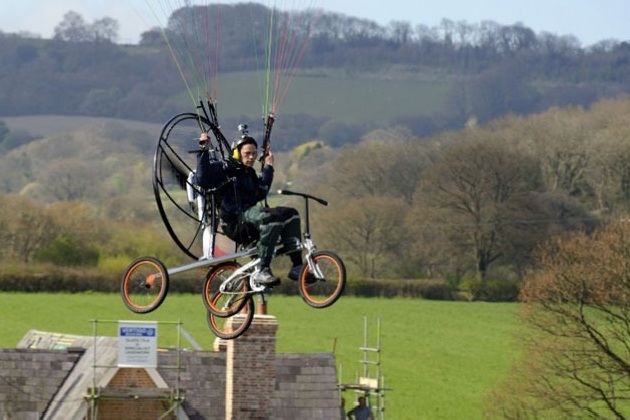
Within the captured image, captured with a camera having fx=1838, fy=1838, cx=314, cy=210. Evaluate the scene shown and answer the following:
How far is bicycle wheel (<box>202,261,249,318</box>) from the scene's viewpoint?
23500 millimetres

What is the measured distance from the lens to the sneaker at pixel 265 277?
2284 cm

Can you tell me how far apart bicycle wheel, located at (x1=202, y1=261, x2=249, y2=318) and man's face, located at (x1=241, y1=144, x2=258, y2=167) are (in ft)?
5.09

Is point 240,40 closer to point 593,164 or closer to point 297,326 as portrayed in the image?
point 593,164

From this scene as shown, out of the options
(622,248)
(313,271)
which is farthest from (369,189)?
(313,271)

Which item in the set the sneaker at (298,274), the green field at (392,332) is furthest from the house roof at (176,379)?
the green field at (392,332)

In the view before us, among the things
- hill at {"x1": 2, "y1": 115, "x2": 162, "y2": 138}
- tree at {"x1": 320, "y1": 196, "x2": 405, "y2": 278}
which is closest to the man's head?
tree at {"x1": 320, "y1": 196, "x2": 405, "y2": 278}

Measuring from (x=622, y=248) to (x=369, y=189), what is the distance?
170 feet

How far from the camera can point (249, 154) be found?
74.7ft

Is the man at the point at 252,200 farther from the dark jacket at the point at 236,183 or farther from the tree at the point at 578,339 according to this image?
the tree at the point at 578,339

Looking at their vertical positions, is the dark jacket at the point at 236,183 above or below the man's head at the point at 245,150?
below

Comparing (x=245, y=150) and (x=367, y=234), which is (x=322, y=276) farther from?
(x=367, y=234)

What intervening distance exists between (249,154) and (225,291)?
1.94 metres

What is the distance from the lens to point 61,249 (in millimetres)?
82875

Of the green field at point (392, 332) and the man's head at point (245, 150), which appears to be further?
the green field at point (392, 332)
